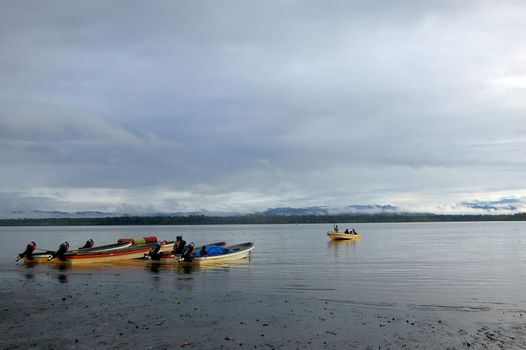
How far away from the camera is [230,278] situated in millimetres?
27172

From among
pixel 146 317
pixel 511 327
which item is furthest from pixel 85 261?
pixel 511 327

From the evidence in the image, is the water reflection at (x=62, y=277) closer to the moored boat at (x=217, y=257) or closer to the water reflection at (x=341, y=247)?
the moored boat at (x=217, y=257)

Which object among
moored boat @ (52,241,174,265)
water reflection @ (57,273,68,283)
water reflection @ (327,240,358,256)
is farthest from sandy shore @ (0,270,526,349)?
water reflection @ (327,240,358,256)

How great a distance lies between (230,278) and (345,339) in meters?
14.8

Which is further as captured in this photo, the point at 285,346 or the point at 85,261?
the point at 85,261

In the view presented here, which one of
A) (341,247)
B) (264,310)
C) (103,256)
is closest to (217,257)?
(103,256)

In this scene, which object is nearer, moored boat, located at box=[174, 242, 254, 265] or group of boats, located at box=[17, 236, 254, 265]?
moored boat, located at box=[174, 242, 254, 265]

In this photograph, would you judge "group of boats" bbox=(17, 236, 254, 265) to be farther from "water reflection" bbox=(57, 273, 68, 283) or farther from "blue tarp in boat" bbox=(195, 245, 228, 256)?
"water reflection" bbox=(57, 273, 68, 283)

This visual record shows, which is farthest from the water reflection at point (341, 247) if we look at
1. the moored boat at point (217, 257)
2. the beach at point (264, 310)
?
the beach at point (264, 310)

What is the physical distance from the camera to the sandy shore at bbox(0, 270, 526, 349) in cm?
1259

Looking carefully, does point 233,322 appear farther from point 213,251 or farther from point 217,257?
point 213,251

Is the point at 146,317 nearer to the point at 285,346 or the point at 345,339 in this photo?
the point at 285,346

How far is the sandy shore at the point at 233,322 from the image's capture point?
12586 millimetres

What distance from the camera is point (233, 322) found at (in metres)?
15.1
